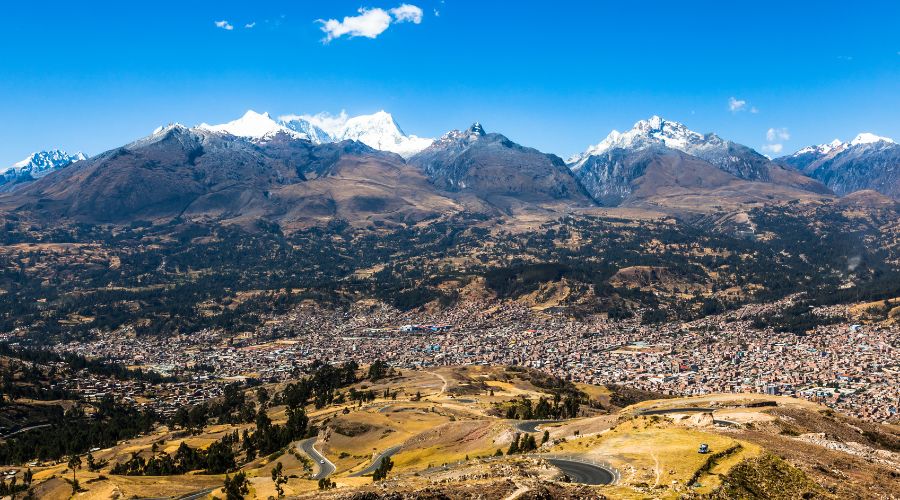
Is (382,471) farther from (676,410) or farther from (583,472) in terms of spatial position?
(676,410)

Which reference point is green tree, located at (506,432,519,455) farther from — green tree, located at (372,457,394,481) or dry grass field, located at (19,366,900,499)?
green tree, located at (372,457,394,481)

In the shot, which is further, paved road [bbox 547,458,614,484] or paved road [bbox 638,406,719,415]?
paved road [bbox 638,406,719,415]

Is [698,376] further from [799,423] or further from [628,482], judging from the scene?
[628,482]

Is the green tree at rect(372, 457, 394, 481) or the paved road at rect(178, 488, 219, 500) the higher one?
the green tree at rect(372, 457, 394, 481)

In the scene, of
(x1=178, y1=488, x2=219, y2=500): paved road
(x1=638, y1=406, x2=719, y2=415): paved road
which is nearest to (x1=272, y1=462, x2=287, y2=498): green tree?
(x1=178, y1=488, x2=219, y2=500): paved road

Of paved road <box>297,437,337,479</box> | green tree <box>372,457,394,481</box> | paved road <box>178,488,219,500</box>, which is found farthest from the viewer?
paved road <box>297,437,337,479</box>

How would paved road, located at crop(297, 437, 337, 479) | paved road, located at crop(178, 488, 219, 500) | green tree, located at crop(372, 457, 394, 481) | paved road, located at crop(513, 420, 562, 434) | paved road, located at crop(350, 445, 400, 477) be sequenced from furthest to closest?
1. paved road, located at crop(513, 420, 562, 434)
2. paved road, located at crop(297, 437, 337, 479)
3. paved road, located at crop(178, 488, 219, 500)
4. paved road, located at crop(350, 445, 400, 477)
5. green tree, located at crop(372, 457, 394, 481)

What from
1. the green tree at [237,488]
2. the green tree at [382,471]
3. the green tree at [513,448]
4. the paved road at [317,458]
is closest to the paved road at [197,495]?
the green tree at [237,488]

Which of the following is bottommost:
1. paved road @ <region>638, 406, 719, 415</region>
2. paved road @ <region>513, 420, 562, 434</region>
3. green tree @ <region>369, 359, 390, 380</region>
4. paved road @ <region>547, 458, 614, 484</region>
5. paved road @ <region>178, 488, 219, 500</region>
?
green tree @ <region>369, 359, 390, 380</region>
